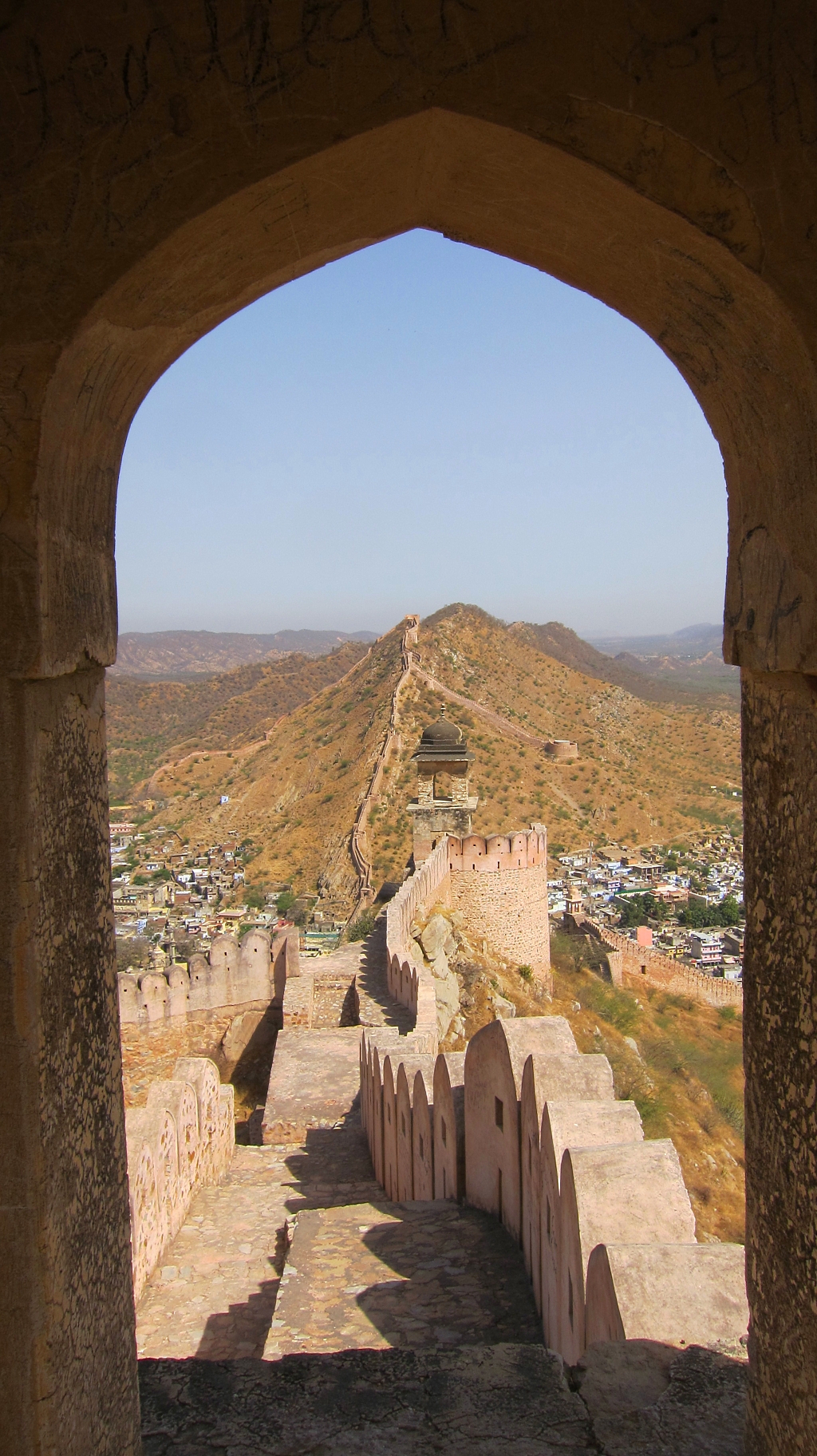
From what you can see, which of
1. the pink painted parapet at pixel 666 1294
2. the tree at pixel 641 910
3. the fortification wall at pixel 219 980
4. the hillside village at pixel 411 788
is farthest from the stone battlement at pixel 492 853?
the pink painted parapet at pixel 666 1294

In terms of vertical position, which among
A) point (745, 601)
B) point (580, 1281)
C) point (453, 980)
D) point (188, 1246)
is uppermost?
point (745, 601)

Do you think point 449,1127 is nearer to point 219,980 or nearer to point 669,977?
point 219,980

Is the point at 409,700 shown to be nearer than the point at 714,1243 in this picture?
No

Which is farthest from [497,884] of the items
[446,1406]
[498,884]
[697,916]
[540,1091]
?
→ [697,916]

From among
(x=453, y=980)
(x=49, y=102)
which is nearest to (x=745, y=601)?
(x=49, y=102)

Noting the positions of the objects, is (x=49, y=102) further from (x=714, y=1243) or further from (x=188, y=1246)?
(x=188, y=1246)

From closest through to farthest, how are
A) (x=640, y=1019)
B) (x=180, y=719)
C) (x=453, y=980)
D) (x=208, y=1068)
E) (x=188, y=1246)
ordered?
(x=188, y=1246), (x=208, y=1068), (x=453, y=980), (x=640, y=1019), (x=180, y=719)
